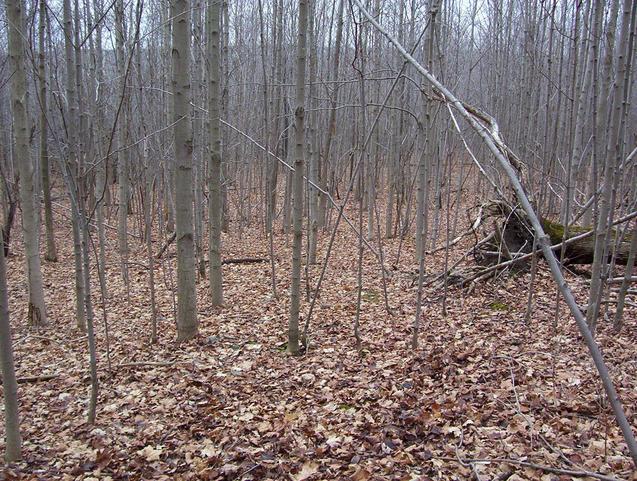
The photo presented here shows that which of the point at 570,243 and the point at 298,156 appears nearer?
the point at 298,156

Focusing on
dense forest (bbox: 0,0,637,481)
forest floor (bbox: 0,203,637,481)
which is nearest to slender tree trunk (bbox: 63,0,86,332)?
dense forest (bbox: 0,0,637,481)

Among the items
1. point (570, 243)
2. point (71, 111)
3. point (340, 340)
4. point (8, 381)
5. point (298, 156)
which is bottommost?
point (340, 340)

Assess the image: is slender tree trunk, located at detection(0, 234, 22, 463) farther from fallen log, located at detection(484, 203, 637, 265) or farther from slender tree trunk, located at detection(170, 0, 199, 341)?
fallen log, located at detection(484, 203, 637, 265)

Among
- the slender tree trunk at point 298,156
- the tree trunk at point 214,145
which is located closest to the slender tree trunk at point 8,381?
the slender tree trunk at point 298,156

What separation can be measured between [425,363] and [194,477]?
205 centimetres

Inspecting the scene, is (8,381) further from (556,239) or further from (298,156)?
(556,239)

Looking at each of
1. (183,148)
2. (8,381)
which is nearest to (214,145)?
(183,148)

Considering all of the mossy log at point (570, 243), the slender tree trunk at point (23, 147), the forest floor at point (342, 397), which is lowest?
the forest floor at point (342, 397)

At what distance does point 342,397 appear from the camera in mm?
3594

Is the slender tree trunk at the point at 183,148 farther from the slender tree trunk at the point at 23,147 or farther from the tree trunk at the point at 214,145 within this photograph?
the slender tree trunk at the point at 23,147

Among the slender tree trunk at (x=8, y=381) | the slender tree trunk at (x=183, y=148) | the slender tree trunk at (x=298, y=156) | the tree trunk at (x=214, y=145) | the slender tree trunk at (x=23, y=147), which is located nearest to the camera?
the slender tree trunk at (x=8, y=381)

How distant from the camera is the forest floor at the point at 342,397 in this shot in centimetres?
275

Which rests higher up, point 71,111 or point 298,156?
point 71,111

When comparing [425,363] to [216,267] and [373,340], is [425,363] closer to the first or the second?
[373,340]
